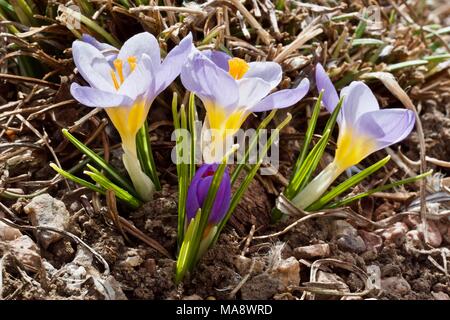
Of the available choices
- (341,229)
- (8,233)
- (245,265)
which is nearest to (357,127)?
(341,229)

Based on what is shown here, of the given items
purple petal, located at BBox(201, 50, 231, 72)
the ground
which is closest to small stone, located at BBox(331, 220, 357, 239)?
the ground

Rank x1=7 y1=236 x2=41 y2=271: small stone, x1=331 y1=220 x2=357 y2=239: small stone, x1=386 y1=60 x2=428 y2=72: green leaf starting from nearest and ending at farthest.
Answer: x1=7 y1=236 x2=41 y2=271: small stone → x1=331 y1=220 x2=357 y2=239: small stone → x1=386 y1=60 x2=428 y2=72: green leaf

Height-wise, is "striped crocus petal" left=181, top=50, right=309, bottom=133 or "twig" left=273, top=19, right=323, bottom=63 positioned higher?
"striped crocus petal" left=181, top=50, right=309, bottom=133

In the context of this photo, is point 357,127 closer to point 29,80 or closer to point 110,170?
point 110,170

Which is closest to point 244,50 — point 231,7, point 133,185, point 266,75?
point 231,7

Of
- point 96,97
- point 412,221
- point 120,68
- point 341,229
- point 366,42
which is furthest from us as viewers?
point 366,42

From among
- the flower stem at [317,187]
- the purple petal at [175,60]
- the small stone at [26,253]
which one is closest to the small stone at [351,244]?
the flower stem at [317,187]

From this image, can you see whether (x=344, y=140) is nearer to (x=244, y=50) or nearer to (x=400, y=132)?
(x=400, y=132)

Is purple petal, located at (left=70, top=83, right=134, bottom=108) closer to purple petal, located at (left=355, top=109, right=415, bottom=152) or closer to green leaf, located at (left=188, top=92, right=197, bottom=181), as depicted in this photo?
green leaf, located at (left=188, top=92, right=197, bottom=181)
